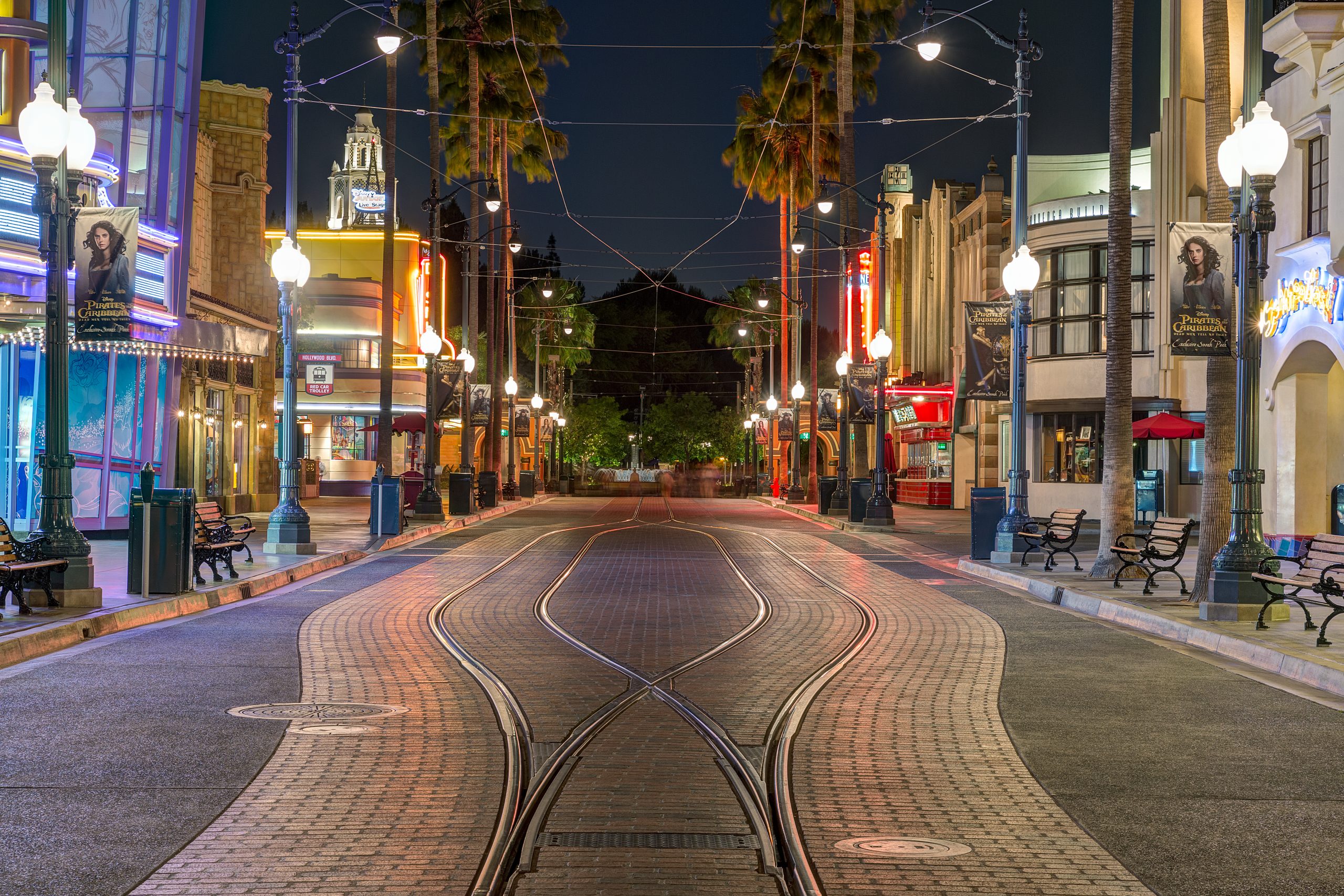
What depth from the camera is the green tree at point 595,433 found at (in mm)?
108562

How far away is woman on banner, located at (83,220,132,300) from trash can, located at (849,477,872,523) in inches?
975

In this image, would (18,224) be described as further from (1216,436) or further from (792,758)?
(792,758)

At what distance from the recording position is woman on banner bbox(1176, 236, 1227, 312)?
15852 mm

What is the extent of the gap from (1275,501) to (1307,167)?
590 centimetres

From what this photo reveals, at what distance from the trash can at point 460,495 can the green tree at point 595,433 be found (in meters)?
63.3

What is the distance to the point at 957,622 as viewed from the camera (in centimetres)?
1580

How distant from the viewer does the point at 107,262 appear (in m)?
16.5

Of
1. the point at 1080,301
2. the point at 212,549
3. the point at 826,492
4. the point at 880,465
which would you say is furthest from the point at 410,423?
the point at 212,549

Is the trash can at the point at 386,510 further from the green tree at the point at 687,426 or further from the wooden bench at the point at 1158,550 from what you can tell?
the green tree at the point at 687,426

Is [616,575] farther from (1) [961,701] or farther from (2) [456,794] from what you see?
(2) [456,794]

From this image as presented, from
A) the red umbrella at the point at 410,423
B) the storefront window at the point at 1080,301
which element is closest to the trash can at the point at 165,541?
the storefront window at the point at 1080,301

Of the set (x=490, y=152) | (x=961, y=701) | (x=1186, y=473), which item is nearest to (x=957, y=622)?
(x=961, y=701)

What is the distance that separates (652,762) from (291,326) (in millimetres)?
17989

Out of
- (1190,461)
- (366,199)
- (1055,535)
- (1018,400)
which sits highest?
(366,199)
